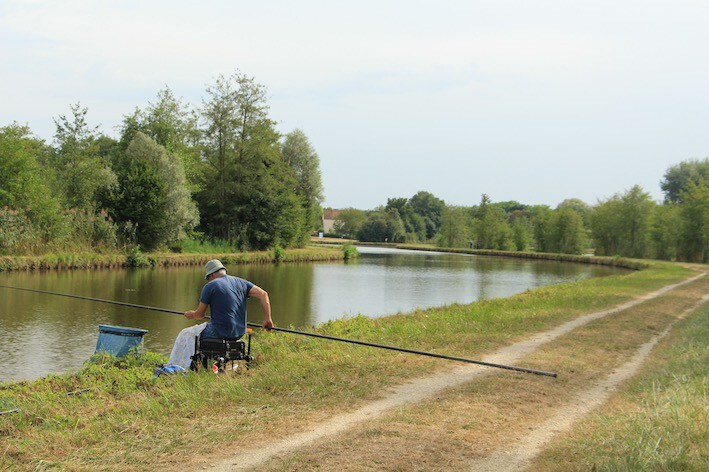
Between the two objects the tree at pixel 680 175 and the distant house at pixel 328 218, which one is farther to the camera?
the distant house at pixel 328 218

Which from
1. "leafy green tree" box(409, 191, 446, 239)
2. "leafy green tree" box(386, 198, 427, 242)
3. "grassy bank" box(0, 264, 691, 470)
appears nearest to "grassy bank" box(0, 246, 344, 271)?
"grassy bank" box(0, 264, 691, 470)

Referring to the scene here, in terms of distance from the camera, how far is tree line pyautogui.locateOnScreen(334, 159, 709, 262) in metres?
52.8

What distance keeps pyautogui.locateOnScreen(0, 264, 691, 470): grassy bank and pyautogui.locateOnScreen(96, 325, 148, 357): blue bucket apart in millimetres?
322

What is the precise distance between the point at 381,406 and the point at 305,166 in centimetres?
4967

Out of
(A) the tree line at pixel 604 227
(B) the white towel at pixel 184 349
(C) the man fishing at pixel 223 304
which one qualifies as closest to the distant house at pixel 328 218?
(A) the tree line at pixel 604 227

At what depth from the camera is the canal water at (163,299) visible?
11977 millimetres

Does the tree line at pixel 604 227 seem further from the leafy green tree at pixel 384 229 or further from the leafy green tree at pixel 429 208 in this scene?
the leafy green tree at pixel 429 208

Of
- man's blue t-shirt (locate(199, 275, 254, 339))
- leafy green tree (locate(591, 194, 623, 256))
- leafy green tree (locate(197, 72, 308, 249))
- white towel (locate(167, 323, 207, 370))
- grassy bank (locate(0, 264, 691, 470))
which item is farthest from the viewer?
leafy green tree (locate(591, 194, 623, 256))

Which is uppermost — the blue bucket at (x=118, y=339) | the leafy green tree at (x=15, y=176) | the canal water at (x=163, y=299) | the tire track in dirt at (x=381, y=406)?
the leafy green tree at (x=15, y=176)

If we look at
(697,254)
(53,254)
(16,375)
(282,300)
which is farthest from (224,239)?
(697,254)

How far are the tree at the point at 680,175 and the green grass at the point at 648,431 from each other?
3466 inches

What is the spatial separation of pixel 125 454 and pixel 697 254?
5629 centimetres

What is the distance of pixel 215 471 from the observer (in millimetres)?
4406

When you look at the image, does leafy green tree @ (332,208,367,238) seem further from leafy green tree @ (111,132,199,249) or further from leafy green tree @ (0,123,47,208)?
leafy green tree @ (0,123,47,208)
